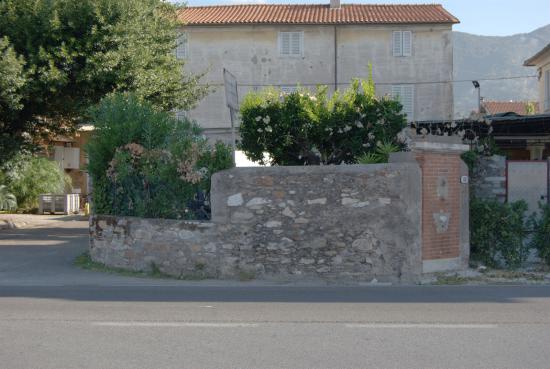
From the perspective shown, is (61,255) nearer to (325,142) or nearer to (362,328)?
(325,142)

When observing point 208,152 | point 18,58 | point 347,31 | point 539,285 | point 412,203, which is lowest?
point 539,285

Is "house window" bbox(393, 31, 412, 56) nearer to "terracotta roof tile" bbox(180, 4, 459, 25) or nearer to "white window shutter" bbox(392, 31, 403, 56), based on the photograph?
"white window shutter" bbox(392, 31, 403, 56)

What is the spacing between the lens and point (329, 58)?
33.5m

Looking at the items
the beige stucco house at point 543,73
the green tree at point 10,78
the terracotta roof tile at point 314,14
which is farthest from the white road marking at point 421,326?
the beige stucco house at point 543,73

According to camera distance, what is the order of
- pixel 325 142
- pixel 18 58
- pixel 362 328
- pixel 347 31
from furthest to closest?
pixel 347 31, pixel 18 58, pixel 325 142, pixel 362 328

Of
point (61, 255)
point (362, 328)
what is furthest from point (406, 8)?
point (362, 328)

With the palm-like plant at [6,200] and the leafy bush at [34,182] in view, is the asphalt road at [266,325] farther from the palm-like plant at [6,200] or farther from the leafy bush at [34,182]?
the leafy bush at [34,182]

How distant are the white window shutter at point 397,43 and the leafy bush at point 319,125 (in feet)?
61.4

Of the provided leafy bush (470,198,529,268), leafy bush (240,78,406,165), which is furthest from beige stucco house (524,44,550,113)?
leafy bush (470,198,529,268)

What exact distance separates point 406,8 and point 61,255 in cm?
2430

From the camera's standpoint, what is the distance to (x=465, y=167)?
1325 centimetres

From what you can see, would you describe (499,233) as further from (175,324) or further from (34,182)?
(34,182)

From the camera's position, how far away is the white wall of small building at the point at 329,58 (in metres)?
33.3

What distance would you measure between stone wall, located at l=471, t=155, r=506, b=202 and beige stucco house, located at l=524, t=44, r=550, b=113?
1958 cm
